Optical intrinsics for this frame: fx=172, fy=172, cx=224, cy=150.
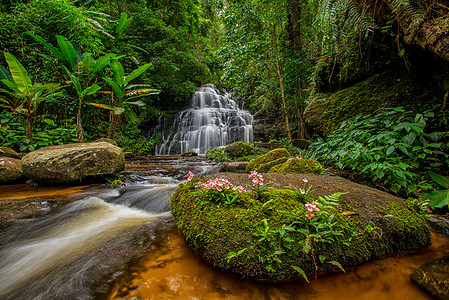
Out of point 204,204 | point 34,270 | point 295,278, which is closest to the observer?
point 295,278

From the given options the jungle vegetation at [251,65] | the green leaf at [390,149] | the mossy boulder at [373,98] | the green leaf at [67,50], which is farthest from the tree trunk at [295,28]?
the green leaf at [67,50]

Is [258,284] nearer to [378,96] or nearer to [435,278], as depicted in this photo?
[435,278]

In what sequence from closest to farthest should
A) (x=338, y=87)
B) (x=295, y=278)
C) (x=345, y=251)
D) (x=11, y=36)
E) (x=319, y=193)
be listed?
(x=295, y=278), (x=345, y=251), (x=319, y=193), (x=338, y=87), (x=11, y=36)

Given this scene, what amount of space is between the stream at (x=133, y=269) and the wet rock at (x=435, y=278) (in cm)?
5

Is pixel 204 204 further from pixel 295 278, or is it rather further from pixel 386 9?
pixel 386 9

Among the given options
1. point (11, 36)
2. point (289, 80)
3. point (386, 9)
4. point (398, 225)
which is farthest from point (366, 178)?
point (11, 36)

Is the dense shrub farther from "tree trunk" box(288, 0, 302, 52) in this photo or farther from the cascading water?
the cascading water

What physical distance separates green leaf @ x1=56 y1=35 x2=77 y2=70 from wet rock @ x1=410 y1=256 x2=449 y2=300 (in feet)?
32.4

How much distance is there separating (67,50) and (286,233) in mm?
9161

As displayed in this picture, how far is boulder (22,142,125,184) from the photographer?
372 centimetres

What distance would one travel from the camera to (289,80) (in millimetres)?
7746

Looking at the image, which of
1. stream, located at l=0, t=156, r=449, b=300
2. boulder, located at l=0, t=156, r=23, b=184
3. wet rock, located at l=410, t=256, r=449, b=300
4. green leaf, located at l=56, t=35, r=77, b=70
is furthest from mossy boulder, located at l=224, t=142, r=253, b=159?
green leaf, located at l=56, t=35, r=77, b=70

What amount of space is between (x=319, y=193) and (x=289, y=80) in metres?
7.04

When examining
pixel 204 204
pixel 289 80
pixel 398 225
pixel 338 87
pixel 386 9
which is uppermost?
pixel 289 80
